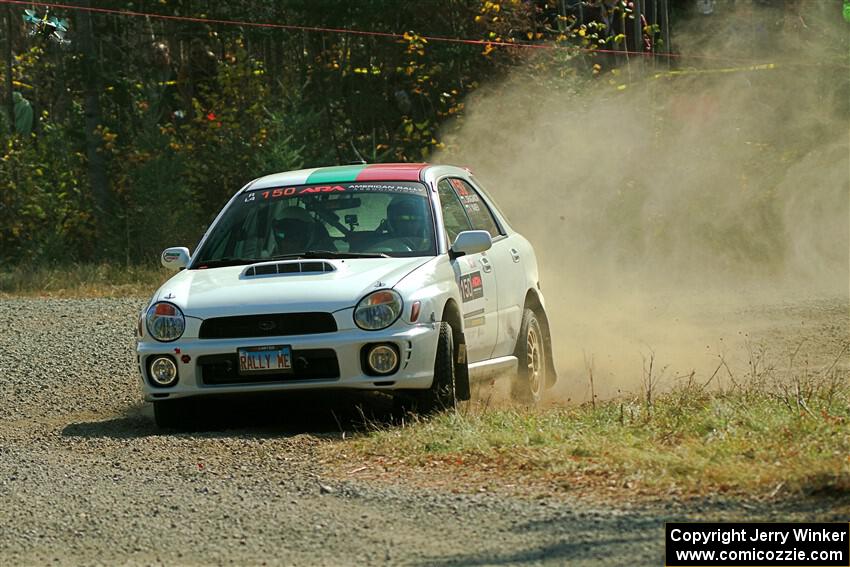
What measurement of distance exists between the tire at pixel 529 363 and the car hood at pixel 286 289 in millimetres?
1351

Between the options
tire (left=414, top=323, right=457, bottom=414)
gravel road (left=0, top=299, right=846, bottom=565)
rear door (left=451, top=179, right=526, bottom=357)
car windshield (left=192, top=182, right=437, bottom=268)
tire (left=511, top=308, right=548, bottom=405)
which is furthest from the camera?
tire (left=511, top=308, right=548, bottom=405)

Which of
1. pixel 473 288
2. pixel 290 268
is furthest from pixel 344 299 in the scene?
pixel 473 288

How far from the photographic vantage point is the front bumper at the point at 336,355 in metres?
8.40

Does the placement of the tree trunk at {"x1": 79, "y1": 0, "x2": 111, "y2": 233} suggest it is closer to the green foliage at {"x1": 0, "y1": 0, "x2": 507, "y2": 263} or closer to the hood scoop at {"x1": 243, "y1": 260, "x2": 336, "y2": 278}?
the green foliage at {"x1": 0, "y1": 0, "x2": 507, "y2": 263}

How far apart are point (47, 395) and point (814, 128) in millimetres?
14396

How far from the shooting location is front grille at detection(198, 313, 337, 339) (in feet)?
27.8

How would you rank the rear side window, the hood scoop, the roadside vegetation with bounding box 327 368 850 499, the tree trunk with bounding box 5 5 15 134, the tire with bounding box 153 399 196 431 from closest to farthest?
the roadside vegetation with bounding box 327 368 850 499 < the tire with bounding box 153 399 196 431 < the hood scoop < the rear side window < the tree trunk with bounding box 5 5 15 134

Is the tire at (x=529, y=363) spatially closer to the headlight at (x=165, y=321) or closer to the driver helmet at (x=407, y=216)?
the driver helmet at (x=407, y=216)

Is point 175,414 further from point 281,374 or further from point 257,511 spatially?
point 257,511

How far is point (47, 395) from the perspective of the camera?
426 inches

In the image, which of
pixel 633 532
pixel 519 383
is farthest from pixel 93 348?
pixel 633 532

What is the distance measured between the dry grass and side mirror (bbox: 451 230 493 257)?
392 inches

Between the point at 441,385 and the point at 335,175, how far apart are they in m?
2.04

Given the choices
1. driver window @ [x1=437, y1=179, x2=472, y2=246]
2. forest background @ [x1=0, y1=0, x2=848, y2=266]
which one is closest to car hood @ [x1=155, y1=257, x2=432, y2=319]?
driver window @ [x1=437, y1=179, x2=472, y2=246]
